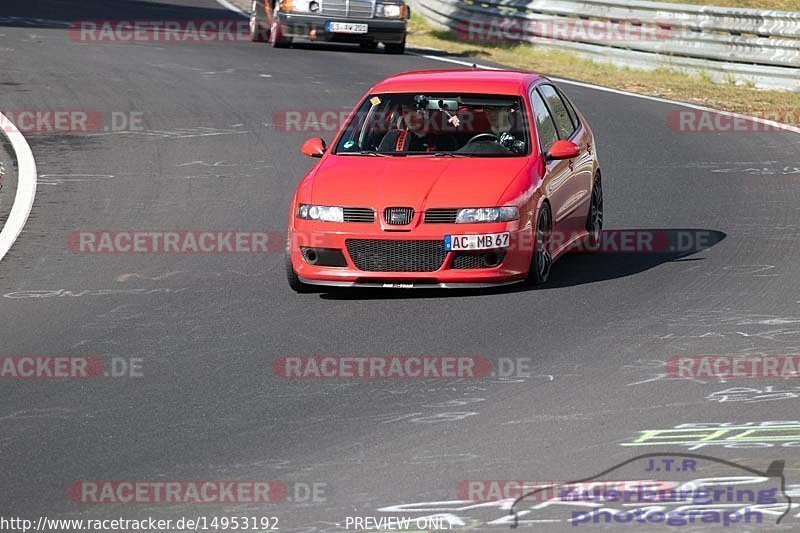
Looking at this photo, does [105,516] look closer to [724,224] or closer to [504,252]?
[504,252]

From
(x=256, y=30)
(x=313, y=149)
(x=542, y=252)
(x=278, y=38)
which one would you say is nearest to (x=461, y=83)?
(x=313, y=149)

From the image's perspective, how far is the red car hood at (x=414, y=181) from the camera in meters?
10.9

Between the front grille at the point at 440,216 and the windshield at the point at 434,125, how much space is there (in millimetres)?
1050

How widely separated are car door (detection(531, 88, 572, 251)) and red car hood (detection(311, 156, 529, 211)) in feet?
0.97

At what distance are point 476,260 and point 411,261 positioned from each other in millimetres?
444

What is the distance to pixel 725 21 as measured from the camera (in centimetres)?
2453

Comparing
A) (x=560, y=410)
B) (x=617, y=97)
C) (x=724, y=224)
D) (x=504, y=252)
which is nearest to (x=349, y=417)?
(x=560, y=410)

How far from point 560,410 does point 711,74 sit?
17.9 meters

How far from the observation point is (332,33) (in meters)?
27.4

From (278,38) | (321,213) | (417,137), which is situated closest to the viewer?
(321,213)

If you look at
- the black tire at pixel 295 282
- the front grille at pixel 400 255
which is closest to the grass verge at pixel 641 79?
the front grille at pixel 400 255

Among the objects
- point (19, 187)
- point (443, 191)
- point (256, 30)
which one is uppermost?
point (256, 30)

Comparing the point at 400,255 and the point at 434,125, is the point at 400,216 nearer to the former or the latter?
the point at 400,255

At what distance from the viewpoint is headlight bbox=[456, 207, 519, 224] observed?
35.6ft
